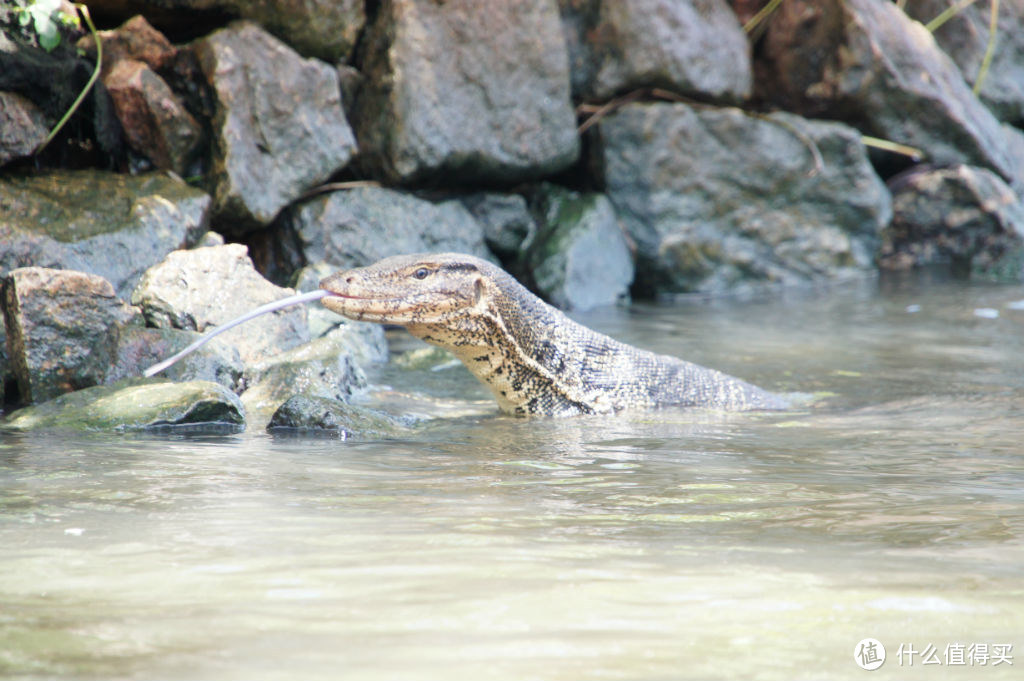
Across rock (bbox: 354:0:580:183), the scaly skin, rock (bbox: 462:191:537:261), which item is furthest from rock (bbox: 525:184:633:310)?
the scaly skin

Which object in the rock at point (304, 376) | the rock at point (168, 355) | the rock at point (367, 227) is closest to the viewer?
the rock at point (168, 355)

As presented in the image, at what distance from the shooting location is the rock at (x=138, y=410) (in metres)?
4.36

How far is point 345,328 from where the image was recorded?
660cm

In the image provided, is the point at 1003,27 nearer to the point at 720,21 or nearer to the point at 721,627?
the point at 720,21

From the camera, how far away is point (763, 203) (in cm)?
1097

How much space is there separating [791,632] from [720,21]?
994 centimetres

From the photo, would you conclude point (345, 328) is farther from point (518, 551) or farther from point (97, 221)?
point (518, 551)

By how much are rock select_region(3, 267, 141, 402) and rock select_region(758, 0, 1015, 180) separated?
8.80m

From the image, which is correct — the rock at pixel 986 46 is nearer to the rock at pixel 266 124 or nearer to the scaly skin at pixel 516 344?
the rock at pixel 266 124

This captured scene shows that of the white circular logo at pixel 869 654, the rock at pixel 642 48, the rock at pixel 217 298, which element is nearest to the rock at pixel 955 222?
the rock at pixel 642 48

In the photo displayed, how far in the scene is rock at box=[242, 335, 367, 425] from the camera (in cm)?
524

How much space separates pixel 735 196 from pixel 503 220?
8.57 feet

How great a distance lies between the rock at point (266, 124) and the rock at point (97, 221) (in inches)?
24.0

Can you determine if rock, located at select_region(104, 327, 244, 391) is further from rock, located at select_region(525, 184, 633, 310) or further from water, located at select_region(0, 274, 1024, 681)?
rock, located at select_region(525, 184, 633, 310)
